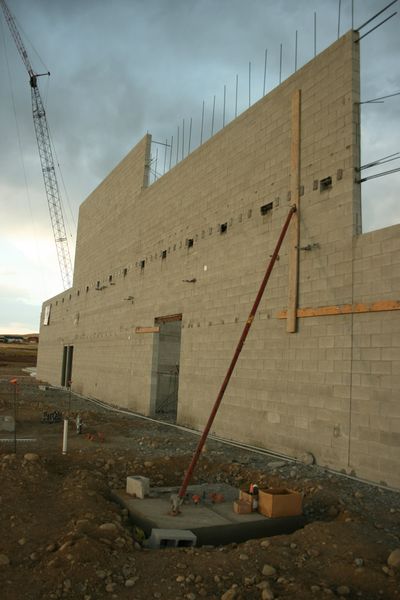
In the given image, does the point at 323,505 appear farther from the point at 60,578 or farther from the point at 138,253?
the point at 138,253

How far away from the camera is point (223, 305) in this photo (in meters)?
16.3

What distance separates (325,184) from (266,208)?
8.70 feet

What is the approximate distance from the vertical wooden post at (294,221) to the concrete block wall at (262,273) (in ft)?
0.64

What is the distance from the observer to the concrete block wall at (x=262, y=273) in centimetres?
1144

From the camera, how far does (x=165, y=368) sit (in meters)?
22.0

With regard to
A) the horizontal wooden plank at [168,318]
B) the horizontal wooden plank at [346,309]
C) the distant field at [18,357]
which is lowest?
the distant field at [18,357]

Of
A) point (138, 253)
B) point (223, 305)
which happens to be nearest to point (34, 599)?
point (223, 305)

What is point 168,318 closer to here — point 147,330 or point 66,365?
point 147,330

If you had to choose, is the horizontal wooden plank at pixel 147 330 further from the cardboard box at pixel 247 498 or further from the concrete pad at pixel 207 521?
the cardboard box at pixel 247 498

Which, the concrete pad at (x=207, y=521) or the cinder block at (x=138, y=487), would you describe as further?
the cinder block at (x=138, y=487)

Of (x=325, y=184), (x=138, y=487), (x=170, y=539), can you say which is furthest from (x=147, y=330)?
(x=170, y=539)

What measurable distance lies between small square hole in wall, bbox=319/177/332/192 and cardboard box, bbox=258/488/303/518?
773 cm

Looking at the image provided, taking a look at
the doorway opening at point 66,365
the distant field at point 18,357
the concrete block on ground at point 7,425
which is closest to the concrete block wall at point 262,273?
the concrete block on ground at point 7,425

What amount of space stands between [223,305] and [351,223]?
6.00 meters
